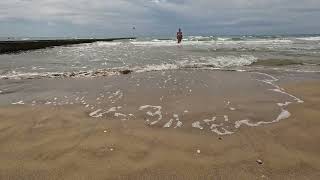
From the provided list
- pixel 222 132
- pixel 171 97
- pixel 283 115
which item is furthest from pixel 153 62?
pixel 222 132

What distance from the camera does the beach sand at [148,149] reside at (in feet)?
14.5

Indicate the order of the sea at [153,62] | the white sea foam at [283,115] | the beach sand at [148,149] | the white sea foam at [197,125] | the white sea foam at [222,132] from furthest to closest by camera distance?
the sea at [153,62] < the white sea foam at [283,115] < the white sea foam at [197,125] < the white sea foam at [222,132] < the beach sand at [148,149]

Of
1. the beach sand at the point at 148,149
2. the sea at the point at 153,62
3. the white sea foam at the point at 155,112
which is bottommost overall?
the sea at the point at 153,62

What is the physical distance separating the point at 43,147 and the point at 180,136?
6.70 ft

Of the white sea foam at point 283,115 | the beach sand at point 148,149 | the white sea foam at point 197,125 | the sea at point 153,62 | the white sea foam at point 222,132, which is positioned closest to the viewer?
the beach sand at point 148,149

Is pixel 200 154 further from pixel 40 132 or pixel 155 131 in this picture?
pixel 40 132

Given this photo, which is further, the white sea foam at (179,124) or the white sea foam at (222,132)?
the white sea foam at (179,124)

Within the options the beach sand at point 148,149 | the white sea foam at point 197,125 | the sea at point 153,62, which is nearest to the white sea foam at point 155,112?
the beach sand at point 148,149

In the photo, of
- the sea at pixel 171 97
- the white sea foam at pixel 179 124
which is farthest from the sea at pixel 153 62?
the white sea foam at pixel 179 124

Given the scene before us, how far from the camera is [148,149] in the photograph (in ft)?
16.8

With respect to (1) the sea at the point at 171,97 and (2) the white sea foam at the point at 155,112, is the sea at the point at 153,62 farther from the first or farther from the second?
(2) the white sea foam at the point at 155,112

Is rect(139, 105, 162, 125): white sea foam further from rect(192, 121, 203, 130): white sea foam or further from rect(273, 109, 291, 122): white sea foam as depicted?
rect(273, 109, 291, 122): white sea foam

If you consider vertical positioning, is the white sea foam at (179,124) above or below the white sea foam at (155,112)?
below

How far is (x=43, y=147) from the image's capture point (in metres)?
5.27
